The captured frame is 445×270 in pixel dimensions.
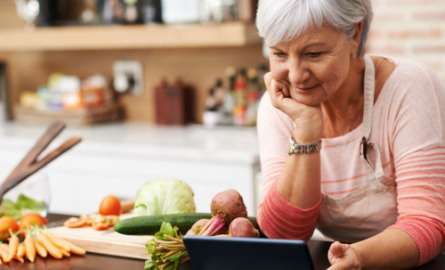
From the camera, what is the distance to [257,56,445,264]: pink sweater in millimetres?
1530

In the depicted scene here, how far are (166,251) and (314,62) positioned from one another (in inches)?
20.7

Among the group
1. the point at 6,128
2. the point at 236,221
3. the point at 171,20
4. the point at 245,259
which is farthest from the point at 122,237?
the point at 6,128

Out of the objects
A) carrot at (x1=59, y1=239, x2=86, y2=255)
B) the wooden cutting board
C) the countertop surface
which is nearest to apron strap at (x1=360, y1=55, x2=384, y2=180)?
the wooden cutting board

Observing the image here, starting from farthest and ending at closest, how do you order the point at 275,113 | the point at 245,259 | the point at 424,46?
the point at 424,46
the point at 275,113
the point at 245,259

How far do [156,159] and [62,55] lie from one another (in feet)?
4.53

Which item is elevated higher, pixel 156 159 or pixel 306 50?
pixel 306 50

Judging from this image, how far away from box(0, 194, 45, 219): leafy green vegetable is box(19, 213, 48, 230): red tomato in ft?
0.24

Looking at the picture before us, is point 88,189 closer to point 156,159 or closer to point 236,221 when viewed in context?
point 156,159

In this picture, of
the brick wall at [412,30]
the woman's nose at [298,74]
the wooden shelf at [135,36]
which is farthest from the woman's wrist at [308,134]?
the wooden shelf at [135,36]

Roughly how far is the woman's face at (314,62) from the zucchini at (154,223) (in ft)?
1.23

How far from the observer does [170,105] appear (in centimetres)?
378

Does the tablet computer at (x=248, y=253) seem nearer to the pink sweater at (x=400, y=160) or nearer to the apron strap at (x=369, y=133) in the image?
the pink sweater at (x=400, y=160)

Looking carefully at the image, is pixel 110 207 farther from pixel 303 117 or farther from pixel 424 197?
pixel 424 197

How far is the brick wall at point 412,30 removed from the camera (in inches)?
115
